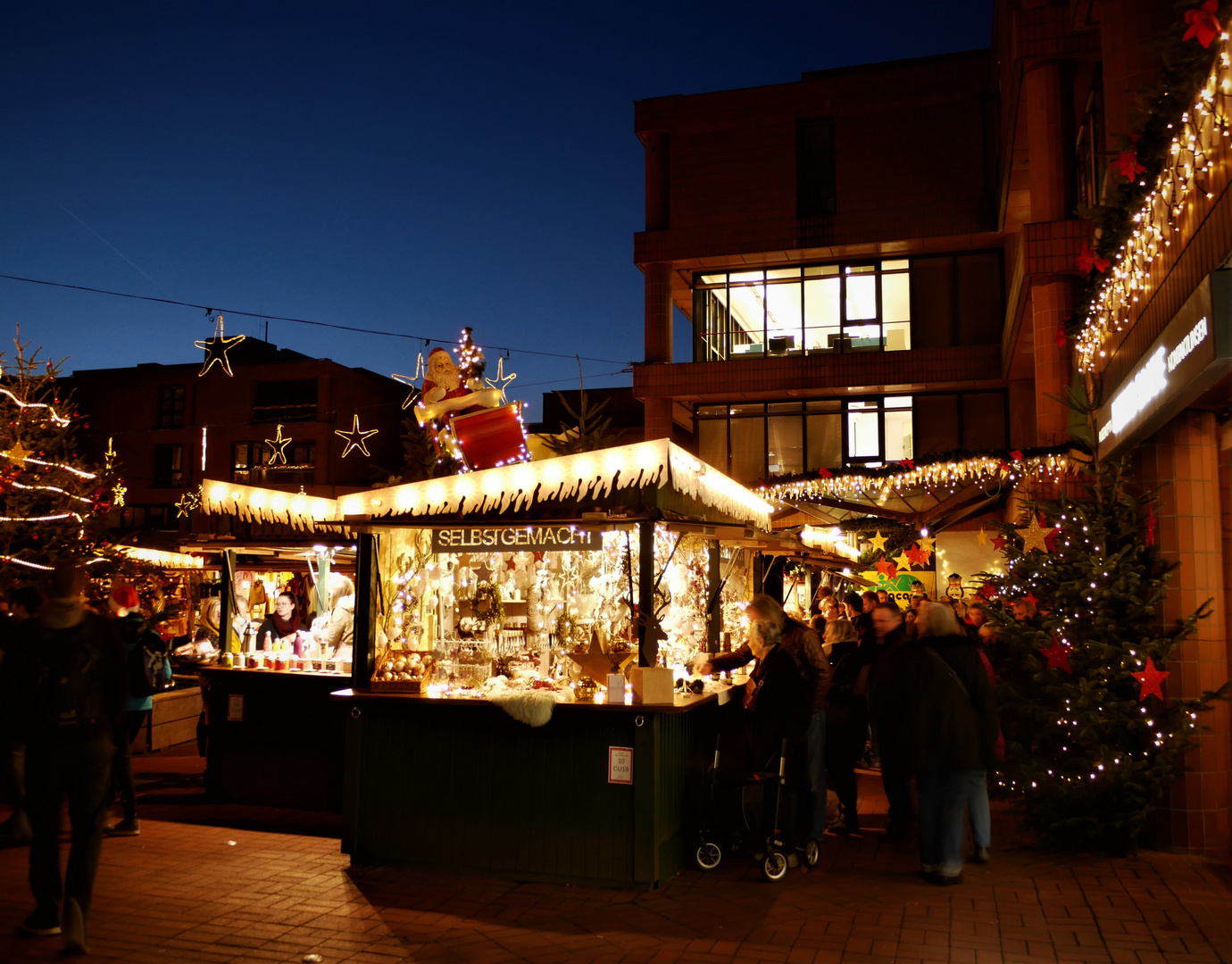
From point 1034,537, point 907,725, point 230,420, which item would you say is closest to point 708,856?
point 907,725

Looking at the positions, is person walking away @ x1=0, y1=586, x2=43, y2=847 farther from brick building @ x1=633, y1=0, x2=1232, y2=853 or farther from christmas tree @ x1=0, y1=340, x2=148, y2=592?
brick building @ x1=633, y1=0, x2=1232, y2=853

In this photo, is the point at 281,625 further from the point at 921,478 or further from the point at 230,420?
the point at 230,420

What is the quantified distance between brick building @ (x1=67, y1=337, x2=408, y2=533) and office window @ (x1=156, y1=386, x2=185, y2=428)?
40mm

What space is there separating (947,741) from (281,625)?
22.6 ft

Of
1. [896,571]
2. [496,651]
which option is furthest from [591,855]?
[896,571]

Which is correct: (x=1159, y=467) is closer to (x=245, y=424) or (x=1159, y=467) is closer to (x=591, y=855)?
(x=591, y=855)

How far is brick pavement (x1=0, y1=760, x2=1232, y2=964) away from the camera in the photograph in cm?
527

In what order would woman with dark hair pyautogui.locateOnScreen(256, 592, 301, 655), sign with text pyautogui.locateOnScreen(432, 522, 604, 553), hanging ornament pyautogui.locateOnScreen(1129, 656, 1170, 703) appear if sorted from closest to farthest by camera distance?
hanging ornament pyautogui.locateOnScreen(1129, 656, 1170, 703) < sign with text pyautogui.locateOnScreen(432, 522, 604, 553) < woman with dark hair pyautogui.locateOnScreen(256, 592, 301, 655)

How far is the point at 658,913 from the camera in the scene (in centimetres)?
601

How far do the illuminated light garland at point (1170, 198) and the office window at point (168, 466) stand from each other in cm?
4102

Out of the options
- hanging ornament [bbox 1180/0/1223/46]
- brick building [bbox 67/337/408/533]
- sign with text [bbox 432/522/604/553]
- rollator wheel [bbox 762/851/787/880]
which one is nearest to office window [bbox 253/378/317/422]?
brick building [bbox 67/337/408/533]

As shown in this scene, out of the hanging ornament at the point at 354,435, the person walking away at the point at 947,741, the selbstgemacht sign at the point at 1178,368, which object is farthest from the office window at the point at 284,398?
the selbstgemacht sign at the point at 1178,368

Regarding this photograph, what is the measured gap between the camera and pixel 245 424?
42.3 meters

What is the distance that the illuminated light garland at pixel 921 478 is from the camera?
45.3ft
